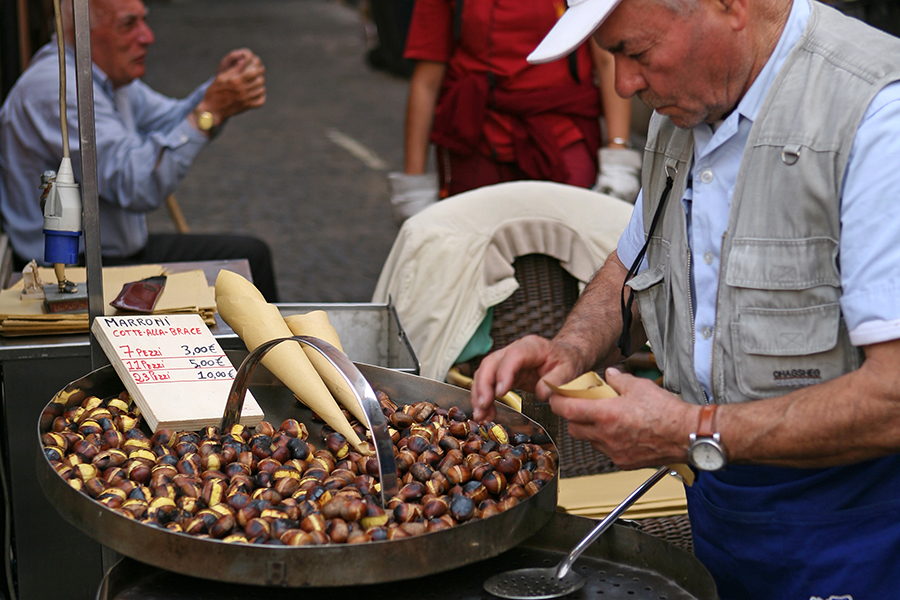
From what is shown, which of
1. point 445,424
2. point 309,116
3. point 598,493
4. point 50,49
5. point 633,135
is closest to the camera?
point 445,424

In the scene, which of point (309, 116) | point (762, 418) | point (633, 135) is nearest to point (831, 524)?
point (762, 418)

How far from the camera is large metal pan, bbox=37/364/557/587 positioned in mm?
1139

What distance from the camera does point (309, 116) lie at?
406 inches

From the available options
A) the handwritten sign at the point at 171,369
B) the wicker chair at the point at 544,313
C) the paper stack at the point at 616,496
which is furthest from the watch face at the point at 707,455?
the wicker chair at the point at 544,313

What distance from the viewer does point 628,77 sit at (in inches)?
54.1

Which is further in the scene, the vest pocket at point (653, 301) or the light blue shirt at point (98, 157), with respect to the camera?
the light blue shirt at point (98, 157)

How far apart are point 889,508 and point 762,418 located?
331mm

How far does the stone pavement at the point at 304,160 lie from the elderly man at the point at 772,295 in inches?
142

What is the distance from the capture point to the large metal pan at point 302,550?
1139 millimetres

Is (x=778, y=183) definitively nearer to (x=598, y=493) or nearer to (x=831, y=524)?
(x=831, y=524)

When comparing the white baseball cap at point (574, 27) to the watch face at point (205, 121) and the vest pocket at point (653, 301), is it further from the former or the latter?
the watch face at point (205, 121)

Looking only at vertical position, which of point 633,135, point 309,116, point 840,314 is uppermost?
point 840,314

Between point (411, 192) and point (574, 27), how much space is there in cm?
220

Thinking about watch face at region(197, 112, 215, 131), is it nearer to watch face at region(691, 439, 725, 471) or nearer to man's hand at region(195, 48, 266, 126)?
man's hand at region(195, 48, 266, 126)
